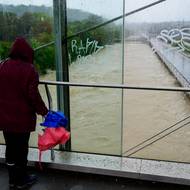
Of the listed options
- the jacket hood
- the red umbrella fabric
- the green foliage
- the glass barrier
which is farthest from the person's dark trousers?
the glass barrier

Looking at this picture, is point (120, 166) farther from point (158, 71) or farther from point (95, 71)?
point (158, 71)

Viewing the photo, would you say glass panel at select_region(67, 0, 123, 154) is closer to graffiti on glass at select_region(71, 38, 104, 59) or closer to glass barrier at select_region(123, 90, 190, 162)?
graffiti on glass at select_region(71, 38, 104, 59)

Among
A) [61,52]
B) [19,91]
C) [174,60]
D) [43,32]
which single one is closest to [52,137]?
[19,91]

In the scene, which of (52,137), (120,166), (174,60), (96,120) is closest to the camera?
(52,137)

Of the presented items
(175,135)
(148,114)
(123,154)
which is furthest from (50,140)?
(148,114)

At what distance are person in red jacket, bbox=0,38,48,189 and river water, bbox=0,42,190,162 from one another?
2.86ft

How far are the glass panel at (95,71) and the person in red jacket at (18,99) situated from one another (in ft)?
3.00

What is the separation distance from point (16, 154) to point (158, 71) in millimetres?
2104

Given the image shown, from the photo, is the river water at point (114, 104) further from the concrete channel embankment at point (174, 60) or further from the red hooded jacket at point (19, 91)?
the red hooded jacket at point (19, 91)

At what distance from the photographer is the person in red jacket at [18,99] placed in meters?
2.76

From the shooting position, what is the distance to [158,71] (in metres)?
4.33

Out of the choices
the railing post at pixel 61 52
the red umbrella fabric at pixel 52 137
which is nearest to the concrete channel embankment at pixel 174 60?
the railing post at pixel 61 52

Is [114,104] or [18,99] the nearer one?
[18,99]

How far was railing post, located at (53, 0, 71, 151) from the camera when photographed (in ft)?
11.4
